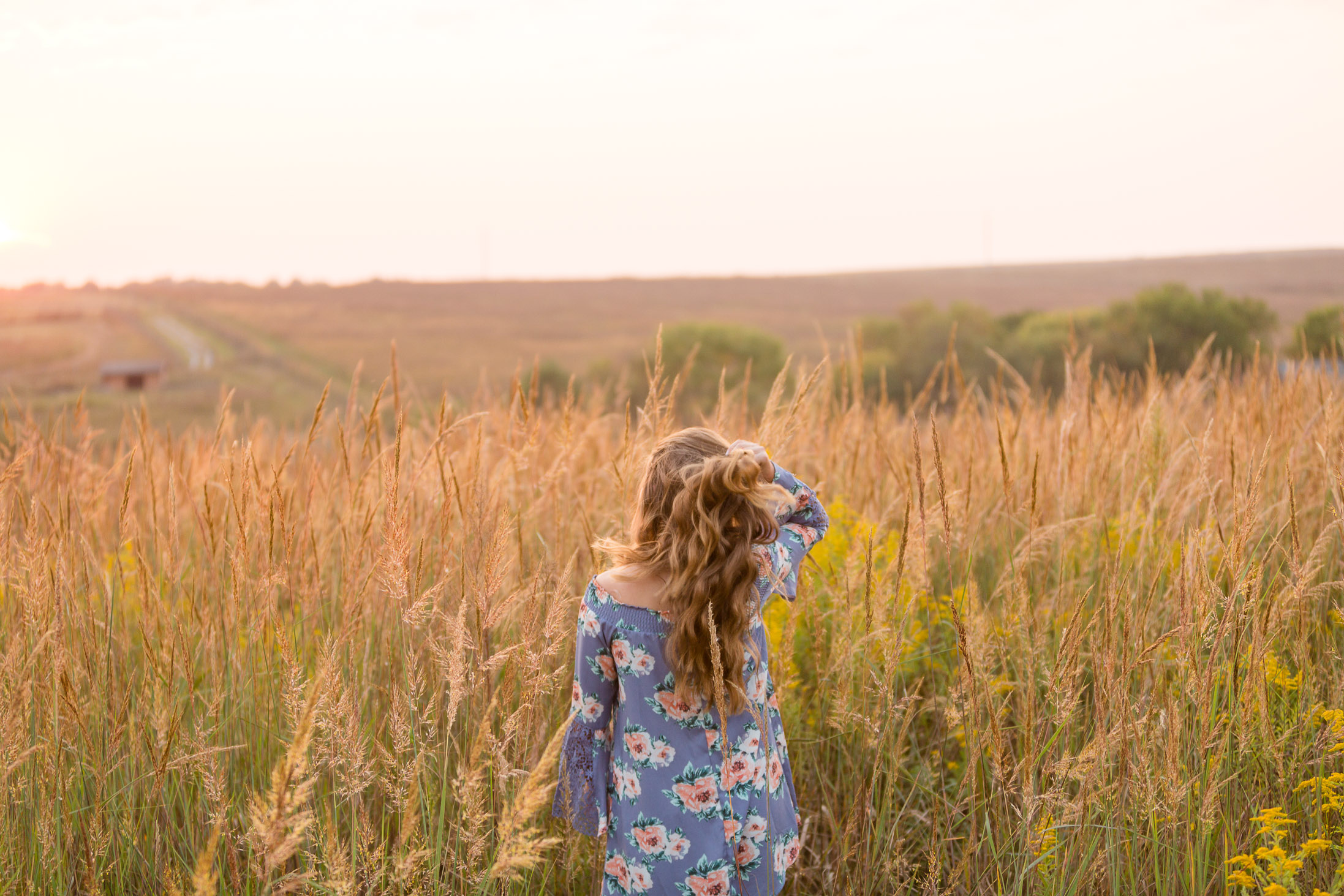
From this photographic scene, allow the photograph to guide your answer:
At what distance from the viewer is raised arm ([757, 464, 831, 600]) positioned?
6.47ft

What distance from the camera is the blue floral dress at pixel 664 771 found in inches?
74.3

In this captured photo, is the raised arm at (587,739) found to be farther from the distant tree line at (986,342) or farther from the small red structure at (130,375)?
the small red structure at (130,375)

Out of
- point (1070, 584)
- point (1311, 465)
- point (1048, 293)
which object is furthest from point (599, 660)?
point (1048, 293)

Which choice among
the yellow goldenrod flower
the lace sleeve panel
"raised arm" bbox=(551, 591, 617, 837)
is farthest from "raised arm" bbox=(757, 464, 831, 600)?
the yellow goldenrod flower

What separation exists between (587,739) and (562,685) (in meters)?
0.21

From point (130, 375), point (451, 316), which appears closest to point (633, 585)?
point (130, 375)

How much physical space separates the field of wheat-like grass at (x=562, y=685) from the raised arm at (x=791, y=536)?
16 centimetres

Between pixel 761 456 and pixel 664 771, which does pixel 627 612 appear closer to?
pixel 664 771

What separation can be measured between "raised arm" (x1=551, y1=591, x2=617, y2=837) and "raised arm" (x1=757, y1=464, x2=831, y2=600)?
1.30 feet

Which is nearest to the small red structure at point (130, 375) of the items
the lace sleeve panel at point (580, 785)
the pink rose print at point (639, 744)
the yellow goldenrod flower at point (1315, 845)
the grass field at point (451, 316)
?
the grass field at point (451, 316)

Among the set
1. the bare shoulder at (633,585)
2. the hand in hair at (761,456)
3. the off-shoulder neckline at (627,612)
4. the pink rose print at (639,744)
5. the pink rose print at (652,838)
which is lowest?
the pink rose print at (652,838)

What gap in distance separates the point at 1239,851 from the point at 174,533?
8.49 ft

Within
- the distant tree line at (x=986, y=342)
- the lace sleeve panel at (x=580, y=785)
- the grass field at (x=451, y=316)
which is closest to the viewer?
the lace sleeve panel at (x=580, y=785)

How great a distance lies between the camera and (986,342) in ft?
75.1
